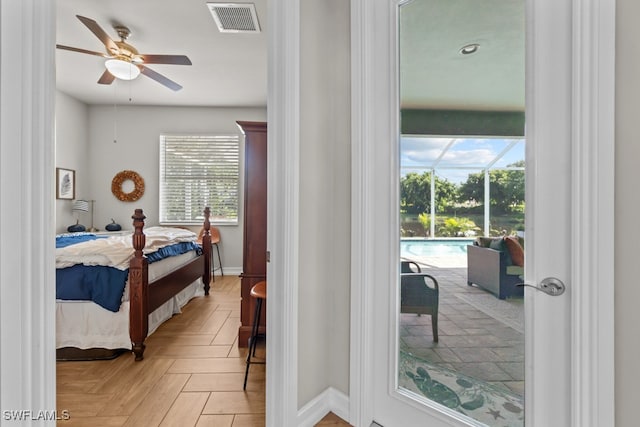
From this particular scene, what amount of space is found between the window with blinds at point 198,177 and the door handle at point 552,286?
484 centimetres

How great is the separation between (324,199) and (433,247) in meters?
0.58

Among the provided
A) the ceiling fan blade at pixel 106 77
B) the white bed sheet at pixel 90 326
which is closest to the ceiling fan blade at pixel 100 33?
the ceiling fan blade at pixel 106 77

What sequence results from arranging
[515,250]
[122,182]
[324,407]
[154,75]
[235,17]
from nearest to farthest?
[515,250] → [324,407] → [235,17] → [154,75] → [122,182]

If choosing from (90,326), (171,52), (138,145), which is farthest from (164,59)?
(138,145)

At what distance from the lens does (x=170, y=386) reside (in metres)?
2.05

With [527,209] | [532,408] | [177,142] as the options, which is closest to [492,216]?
[527,209]

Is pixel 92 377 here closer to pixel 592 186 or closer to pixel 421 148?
pixel 421 148

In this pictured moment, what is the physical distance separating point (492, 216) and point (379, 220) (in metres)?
0.48

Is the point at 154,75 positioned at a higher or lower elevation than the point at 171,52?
lower

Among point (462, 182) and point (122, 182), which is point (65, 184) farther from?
point (462, 182)

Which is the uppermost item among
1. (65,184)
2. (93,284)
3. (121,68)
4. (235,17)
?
(235,17)

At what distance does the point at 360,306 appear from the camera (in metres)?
1.53

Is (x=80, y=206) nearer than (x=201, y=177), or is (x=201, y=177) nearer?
(x=80, y=206)

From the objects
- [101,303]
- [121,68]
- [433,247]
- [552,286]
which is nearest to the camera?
[552,286]
